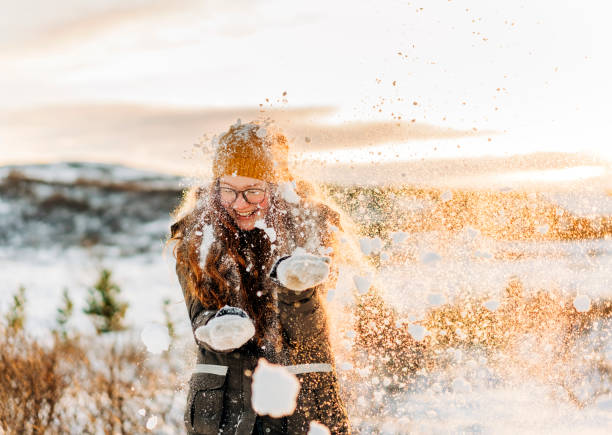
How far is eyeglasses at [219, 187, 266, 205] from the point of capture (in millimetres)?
2041

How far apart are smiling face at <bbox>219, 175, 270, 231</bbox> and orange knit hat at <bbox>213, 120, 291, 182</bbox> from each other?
3 centimetres

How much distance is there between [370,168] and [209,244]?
1.30m

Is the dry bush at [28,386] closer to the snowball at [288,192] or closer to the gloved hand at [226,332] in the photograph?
the gloved hand at [226,332]

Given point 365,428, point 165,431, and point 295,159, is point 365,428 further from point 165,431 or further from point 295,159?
point 295,159

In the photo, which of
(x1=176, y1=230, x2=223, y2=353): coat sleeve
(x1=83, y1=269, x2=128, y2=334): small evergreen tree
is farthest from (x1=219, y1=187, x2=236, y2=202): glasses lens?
(x1=83, y1=269, x2=128, y2=334): small evergreen tree

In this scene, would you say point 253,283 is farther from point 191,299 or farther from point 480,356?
point 480,356

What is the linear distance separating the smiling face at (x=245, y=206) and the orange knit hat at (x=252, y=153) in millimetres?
29

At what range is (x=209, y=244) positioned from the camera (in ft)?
6.78

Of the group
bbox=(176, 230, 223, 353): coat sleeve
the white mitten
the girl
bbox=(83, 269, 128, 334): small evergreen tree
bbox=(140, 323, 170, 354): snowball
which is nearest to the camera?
the white mitten

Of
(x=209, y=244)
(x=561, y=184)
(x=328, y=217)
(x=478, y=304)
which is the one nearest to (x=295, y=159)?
(x=328, y=217)

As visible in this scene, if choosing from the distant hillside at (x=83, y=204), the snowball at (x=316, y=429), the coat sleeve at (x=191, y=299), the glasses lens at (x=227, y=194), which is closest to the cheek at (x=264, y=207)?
the glasses lens at (x=227, y=194)

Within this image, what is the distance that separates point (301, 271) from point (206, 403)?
614 millimetres

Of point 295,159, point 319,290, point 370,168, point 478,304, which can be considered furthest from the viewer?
point 478,304

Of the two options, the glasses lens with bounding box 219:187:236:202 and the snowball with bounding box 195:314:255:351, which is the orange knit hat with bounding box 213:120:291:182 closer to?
the glasses lens with bounding box 219:187:236:202
